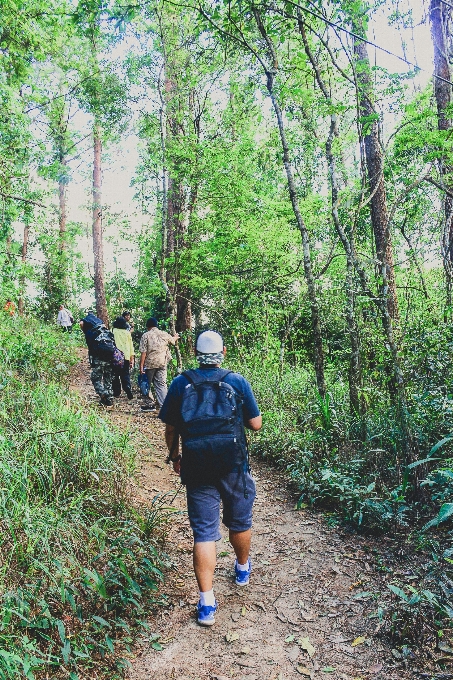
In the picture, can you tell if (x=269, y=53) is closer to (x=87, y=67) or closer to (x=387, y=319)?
(x=387, y=319)

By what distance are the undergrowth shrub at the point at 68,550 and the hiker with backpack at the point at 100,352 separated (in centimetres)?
312

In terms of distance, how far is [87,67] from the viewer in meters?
12.9

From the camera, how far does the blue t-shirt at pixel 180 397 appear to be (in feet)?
10.8

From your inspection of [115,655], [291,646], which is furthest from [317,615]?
[115,655]

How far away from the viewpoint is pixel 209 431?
313cm

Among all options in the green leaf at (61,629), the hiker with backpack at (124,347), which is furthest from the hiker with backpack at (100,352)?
the green leaf at (61,629)

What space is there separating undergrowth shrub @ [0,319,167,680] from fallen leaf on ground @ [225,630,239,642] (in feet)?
2.11

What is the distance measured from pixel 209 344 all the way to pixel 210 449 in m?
0.80

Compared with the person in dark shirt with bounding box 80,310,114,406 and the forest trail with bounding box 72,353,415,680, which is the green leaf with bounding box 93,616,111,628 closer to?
the forest trail with bounding box 72,353,415,680

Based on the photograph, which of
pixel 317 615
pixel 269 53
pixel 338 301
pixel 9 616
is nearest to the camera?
pixel 9 616

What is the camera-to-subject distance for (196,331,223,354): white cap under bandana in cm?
338

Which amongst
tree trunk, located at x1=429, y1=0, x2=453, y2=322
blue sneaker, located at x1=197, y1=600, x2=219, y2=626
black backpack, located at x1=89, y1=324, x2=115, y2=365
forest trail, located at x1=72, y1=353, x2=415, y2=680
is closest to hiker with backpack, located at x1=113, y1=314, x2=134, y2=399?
black backpack, located at x1=89, y1=324, x2=115, y2=365

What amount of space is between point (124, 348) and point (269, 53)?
6398mm

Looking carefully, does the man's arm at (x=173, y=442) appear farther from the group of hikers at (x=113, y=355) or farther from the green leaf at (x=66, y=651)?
the group of hikers at (x=113, y=355)
